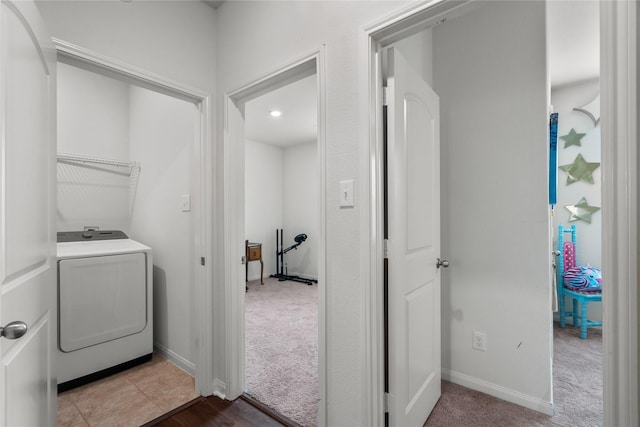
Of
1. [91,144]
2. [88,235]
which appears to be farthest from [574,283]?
[91,144]

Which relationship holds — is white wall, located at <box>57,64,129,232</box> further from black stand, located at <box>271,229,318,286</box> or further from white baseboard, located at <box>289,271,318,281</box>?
white baseboard, located at <box>289,271,318,281</box>

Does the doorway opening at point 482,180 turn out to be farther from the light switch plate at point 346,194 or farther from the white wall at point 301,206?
the white wall at point 301,206

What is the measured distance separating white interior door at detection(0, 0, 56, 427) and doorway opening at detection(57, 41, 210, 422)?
50cm

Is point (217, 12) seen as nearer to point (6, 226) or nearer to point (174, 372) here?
point (6, 226)

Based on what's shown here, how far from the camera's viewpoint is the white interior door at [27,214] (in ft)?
2.70

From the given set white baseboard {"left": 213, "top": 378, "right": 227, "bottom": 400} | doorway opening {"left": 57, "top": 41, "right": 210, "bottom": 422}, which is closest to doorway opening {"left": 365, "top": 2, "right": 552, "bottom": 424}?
white baseboard {"left": 213, "top": 378, "right": 227, "bottom": 400}

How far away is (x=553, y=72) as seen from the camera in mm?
3016

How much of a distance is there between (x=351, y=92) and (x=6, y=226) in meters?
1.27

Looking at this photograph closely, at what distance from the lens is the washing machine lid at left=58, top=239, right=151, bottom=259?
2.07m

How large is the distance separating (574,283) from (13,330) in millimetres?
3771

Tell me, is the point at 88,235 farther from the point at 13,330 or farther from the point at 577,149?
the point at 577,149

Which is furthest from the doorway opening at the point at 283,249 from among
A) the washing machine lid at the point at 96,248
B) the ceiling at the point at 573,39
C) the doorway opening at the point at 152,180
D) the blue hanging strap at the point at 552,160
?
the ceiling at the point at 573,39

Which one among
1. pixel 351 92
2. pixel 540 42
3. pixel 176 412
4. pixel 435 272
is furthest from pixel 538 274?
pixel 176 412

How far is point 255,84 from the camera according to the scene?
169cm
